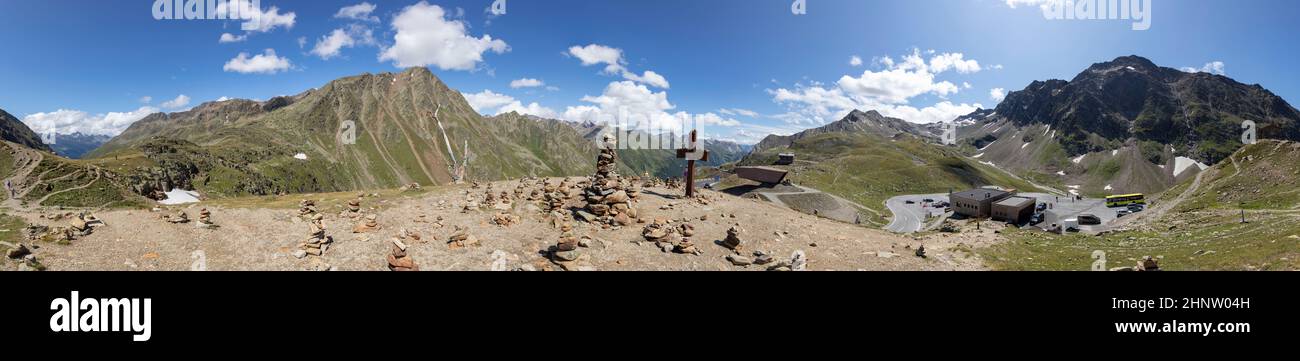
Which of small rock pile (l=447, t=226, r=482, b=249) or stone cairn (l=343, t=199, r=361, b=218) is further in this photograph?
stone cairn (l=343, t=199, r=361, b=218)

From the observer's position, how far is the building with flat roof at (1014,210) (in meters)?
87.8

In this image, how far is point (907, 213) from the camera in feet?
417

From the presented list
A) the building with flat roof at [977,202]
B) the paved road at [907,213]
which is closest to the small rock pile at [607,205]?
the paved road at [907,213]

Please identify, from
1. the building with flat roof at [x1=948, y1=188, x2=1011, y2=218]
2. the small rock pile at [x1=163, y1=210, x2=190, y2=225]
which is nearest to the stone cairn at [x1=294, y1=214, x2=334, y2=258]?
the small rock pile at [x1=163, y1=210, x2=190, y2=225]

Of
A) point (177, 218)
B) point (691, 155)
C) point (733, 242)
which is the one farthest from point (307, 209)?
point (691, 155)

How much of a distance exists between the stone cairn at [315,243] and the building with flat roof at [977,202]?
367ft

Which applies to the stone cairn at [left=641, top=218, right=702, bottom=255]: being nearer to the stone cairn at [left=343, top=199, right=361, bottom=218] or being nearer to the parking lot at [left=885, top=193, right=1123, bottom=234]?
the stone cairn at [left=343, top=199, right=361, bottom=218]

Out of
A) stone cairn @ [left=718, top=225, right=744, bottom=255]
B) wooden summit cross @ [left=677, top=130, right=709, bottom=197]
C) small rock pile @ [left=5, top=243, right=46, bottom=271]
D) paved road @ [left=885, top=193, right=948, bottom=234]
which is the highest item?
wooden summit cross @ [left=677, top=130, right=709, bottom=197]

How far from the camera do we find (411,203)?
3366cm

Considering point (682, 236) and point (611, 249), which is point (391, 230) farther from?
point (682, 236)

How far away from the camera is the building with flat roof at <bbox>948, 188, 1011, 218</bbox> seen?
323 ft

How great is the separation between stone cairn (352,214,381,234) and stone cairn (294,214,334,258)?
5.02 ft
